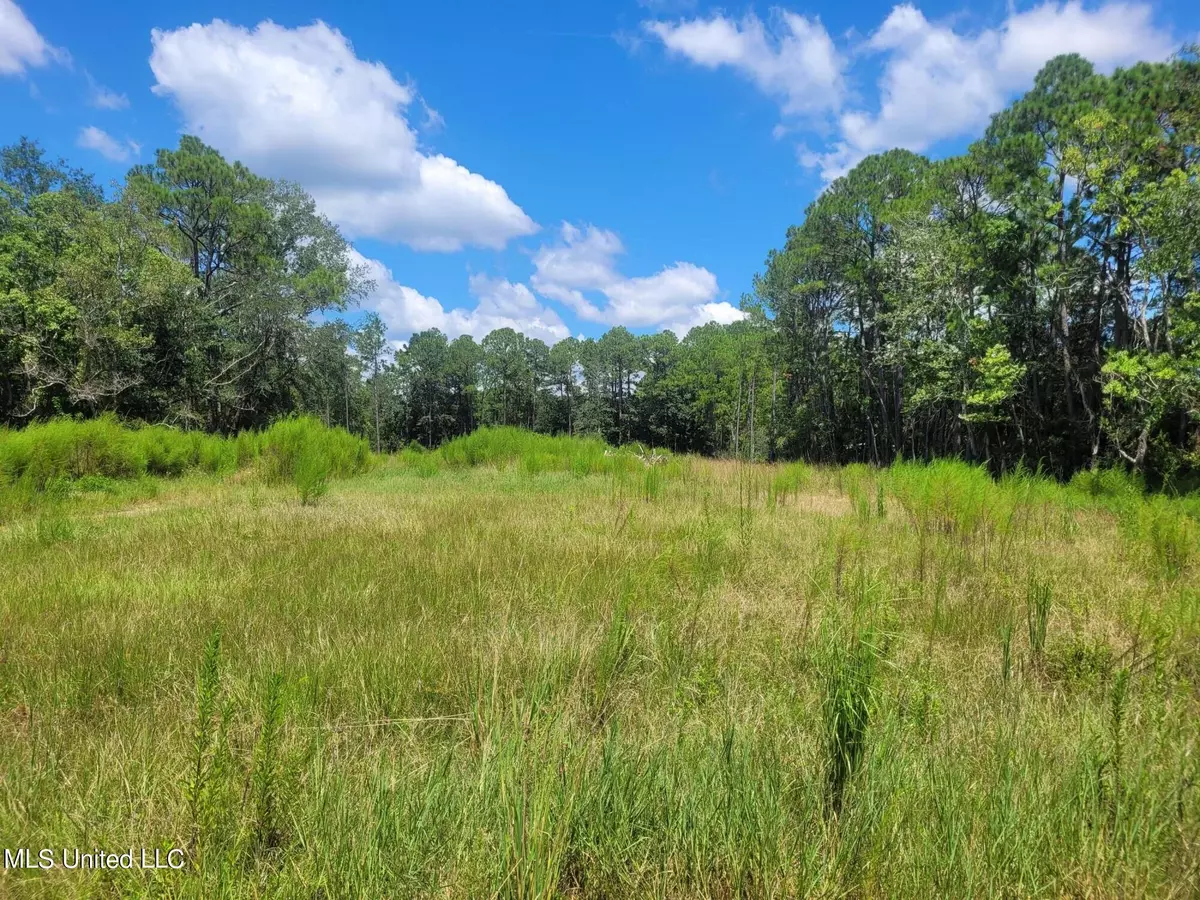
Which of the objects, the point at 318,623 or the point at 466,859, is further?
the point at 318,623

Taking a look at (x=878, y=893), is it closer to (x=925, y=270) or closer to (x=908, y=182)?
(x=925, y=270)

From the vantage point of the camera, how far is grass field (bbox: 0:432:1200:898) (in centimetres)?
153

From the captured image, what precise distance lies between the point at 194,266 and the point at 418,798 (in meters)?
34.6

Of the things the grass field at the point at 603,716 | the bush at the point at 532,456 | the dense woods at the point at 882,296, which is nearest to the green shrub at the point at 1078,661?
the grass field at the point at 603,716

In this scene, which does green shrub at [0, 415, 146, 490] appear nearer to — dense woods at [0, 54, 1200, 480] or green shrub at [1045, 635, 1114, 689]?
dense woods at [0, 54, 1200, 480]

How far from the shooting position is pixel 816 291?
3195 centimetres

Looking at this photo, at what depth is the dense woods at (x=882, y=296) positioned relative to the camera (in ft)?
44.2

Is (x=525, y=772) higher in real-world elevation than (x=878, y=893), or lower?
higher

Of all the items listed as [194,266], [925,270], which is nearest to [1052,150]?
[925,270]

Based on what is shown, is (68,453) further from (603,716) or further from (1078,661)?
(1078,661)

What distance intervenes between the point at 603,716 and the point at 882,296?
2948 centimetres

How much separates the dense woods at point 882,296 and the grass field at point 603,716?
37.9 feet

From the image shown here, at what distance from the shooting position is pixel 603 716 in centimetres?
252

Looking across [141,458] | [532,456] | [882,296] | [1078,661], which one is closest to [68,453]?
[141,458]
